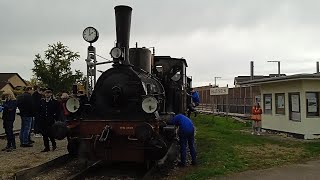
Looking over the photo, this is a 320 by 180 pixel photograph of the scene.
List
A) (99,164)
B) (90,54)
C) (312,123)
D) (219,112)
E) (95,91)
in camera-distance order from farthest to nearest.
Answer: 1. (219,112)
2. (312,123)
3. (90,54)
4. (99,164)
5. (95,91)

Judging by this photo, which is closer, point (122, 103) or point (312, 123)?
point (122, 103)

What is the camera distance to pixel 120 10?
9.38 meters

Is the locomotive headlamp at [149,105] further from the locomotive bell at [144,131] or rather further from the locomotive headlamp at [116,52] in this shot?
the locomotive headlamp at [116,52]

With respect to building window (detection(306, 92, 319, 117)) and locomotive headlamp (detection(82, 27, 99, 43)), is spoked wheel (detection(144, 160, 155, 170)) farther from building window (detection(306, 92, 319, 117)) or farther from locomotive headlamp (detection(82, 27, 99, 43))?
building window (detection(306, 92, 319, 117))

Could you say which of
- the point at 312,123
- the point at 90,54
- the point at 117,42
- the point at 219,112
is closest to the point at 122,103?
the point at 117,42

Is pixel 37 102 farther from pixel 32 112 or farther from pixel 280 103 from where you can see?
pixel 280 103

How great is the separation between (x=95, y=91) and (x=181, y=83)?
3.35 metres

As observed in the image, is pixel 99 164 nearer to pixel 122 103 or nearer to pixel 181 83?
pixel 122 103

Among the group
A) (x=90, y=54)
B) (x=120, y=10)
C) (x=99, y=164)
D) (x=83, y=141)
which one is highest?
(x=120, y=10)

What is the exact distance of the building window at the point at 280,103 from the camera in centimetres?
1589

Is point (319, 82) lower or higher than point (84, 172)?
higher

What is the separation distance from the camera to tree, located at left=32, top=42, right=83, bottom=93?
28328 millimetres

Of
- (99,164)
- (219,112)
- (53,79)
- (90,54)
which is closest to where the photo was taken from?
(99,164)

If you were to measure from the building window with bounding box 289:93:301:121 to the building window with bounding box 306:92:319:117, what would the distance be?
0.36m
